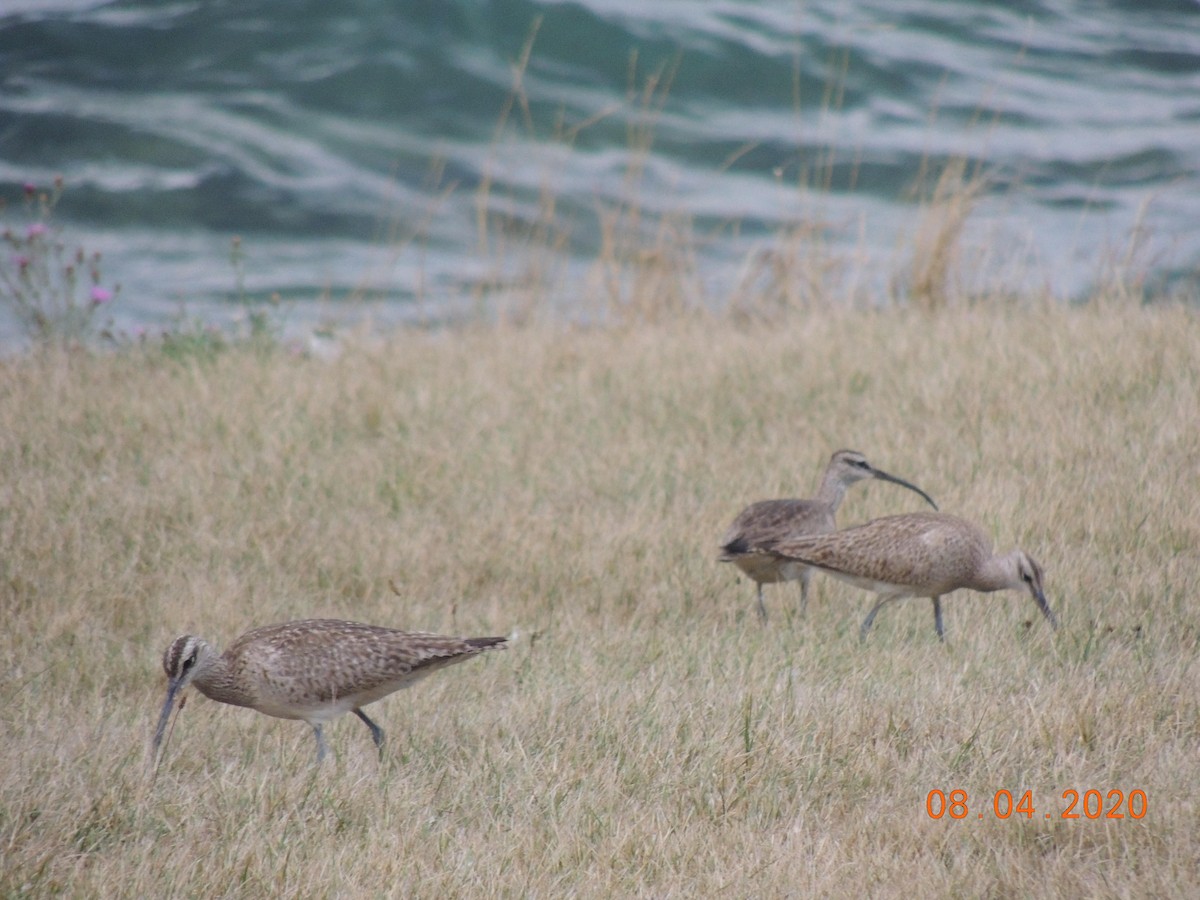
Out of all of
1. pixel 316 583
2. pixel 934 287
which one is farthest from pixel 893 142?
pixel 316 583

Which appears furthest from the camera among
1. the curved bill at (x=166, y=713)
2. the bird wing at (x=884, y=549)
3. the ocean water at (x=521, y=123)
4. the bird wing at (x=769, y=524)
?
the ocean water at (x=521, y=123)

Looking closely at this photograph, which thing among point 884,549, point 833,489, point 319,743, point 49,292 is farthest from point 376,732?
point 49,292

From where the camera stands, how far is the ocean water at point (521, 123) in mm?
19000

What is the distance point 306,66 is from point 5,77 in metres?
4.41

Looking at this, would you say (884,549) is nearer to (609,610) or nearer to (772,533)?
(772,533)

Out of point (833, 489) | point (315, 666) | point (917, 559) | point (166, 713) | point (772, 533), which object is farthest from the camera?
point (833, 489)

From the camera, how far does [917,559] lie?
6.23m

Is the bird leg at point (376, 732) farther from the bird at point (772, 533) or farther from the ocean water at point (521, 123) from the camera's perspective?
the ocean water at point (521, 123)

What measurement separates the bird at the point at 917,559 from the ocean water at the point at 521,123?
38.3 ft

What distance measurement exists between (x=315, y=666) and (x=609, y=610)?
6.10ft

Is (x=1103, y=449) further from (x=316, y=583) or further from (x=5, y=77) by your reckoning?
(x=5, y=77)

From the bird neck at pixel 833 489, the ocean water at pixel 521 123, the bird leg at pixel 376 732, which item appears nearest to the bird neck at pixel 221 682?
the bird leg at pixel 376 732

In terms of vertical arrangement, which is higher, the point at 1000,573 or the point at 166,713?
the point at 1000,573

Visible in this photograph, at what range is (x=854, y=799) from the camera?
16.0 feet
